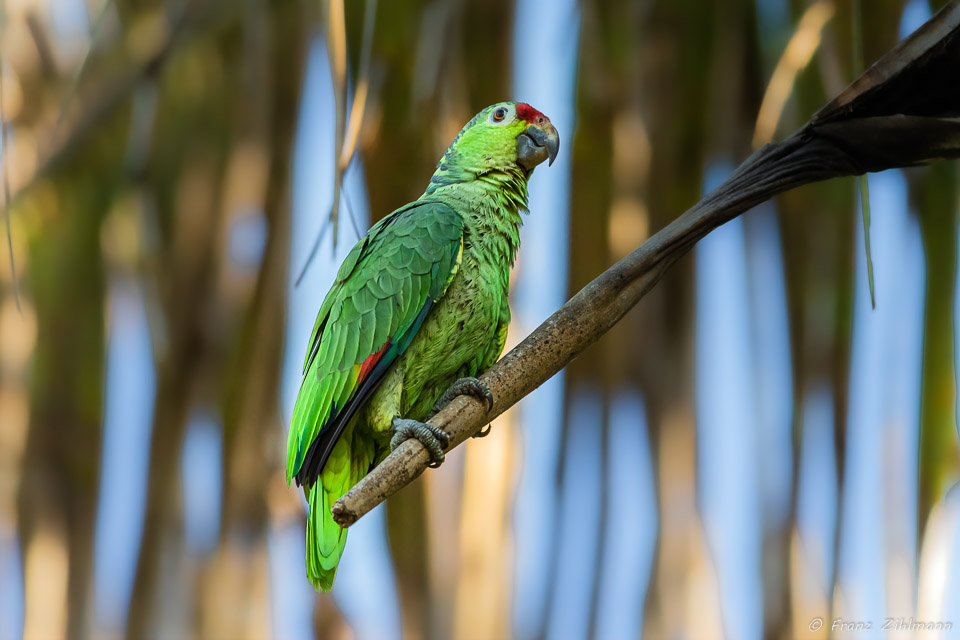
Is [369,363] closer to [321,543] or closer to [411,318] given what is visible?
[411,318]

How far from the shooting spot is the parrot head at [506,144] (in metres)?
2.36

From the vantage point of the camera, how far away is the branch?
1256 mm

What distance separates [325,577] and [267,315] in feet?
3.22

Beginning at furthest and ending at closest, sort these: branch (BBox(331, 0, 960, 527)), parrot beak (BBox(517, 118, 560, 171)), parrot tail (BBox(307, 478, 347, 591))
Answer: parrot beak (BBox(517, 118, 560, 171))
parrot tail (BBox(307, 478, 347, 591))
branch (BBox(331, 0, 960, 527))

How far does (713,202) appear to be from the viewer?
4.57ft

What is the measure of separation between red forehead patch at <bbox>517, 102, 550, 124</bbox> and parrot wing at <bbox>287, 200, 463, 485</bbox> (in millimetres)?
360

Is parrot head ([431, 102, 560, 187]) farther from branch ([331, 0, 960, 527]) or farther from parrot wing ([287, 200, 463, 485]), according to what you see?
branch ([331, 0, 960, 527])

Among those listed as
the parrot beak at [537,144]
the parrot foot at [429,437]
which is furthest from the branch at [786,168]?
the parrot beak at [537,144]

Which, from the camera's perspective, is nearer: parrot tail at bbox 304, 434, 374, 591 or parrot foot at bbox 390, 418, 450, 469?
parrot foot at bbox 390, 418, 450, 469

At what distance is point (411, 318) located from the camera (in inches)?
83.4

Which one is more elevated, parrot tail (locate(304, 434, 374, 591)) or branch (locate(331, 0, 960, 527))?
branch (locate(331, 0, 960, 527))

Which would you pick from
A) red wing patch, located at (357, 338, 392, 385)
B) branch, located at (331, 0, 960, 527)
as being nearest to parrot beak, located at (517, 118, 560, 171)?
red wing patch, located at (357, 338, 392, 385)

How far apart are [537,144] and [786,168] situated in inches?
41.5

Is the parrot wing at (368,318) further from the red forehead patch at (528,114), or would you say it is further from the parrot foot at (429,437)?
the red forehead patch at (528,114)
